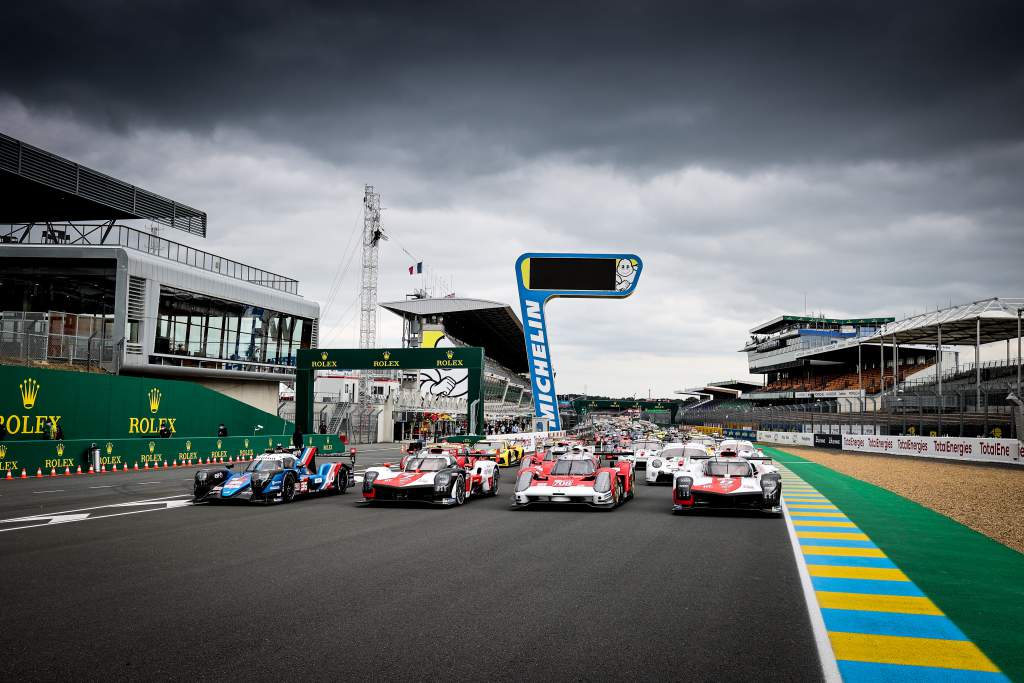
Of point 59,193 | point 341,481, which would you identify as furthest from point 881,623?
point 59,193

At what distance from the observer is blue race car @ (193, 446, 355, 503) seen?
1636 centimetres

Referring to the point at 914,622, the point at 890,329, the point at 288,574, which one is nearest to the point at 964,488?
the point at 914,622

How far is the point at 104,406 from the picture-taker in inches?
1213

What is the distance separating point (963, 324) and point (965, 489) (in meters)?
32.2

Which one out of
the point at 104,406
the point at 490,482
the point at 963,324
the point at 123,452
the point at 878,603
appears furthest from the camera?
the point at 963,324

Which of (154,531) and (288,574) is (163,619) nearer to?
(288,574)

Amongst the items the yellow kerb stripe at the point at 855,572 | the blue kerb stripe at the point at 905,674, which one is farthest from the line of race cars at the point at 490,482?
the blue kerb stripe at the point at 905,674

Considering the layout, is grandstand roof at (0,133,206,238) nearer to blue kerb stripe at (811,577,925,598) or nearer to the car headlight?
the car headlight

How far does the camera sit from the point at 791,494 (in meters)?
19.7

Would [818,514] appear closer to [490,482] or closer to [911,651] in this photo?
[490,482]

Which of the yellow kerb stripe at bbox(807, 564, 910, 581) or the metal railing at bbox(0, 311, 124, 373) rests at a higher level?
the metal railing at bbox(0, 311, 124, 373)

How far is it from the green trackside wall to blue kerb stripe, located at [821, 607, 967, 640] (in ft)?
80.3

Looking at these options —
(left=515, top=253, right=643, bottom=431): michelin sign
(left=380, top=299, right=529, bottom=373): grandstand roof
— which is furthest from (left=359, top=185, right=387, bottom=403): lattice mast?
(left=515, top=253, right=643, bottom=431): michelin sign

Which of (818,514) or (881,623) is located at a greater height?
(881,623)
